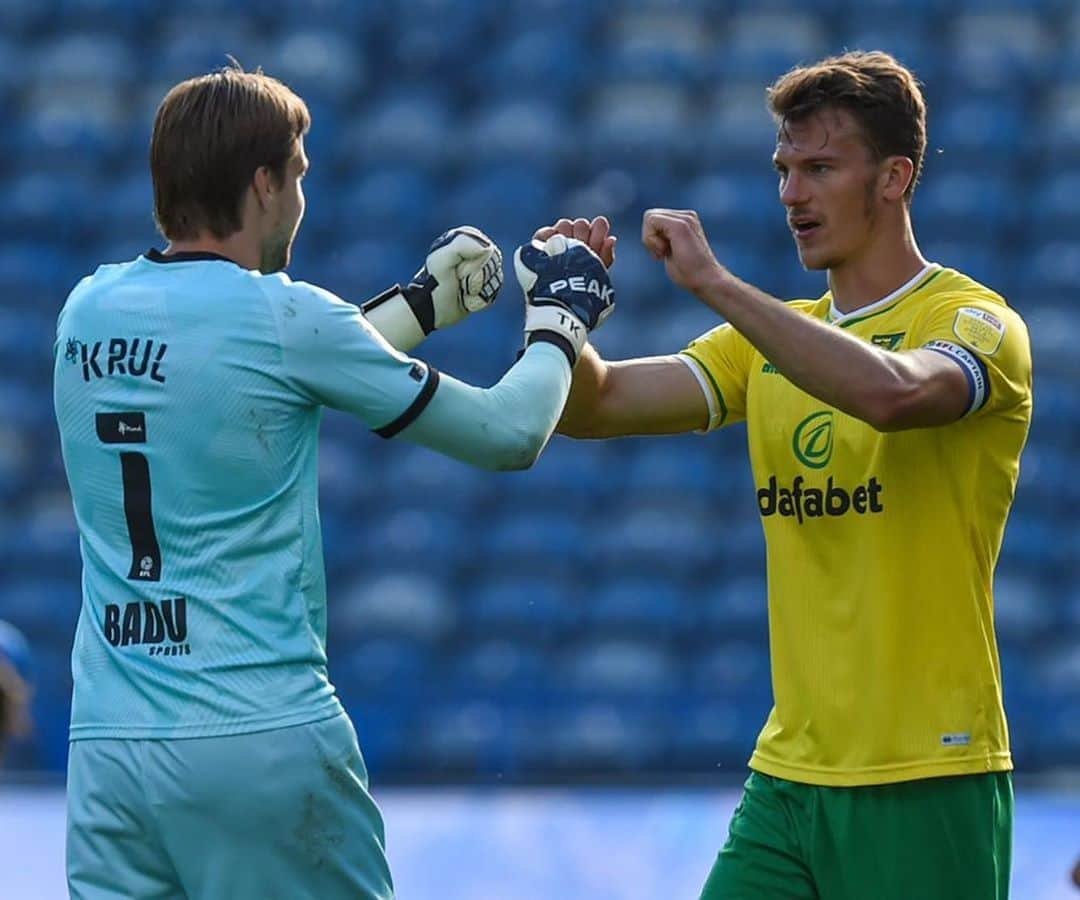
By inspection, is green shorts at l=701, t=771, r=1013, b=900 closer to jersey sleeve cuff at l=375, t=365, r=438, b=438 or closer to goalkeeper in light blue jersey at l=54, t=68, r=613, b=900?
goalkeeper in light blue jersey at l=54, t=68, r=613, b=900

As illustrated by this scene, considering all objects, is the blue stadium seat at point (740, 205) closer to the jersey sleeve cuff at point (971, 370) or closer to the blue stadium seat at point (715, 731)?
the blue stadium seat at point (715, 731)

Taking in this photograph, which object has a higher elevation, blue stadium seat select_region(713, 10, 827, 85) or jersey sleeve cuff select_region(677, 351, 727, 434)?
blue stadium seat select_region(713, 10, 827, 85)

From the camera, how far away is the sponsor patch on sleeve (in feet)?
11.6

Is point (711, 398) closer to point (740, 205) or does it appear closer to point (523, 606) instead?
point (523, 606)

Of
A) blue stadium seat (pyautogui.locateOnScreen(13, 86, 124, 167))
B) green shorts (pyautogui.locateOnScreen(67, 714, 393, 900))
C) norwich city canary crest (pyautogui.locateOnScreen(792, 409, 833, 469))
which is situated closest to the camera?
green shorts (pyautogui.locateOnScreen(67, 714, 393, 900))

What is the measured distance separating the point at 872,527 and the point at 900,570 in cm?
9

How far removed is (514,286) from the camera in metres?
9.74

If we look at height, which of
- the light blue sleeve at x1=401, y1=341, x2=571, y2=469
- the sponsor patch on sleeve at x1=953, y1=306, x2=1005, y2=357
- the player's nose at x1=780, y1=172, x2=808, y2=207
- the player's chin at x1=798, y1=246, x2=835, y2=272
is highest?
the player's nose at x1=780, y1=172, x2=808, y2=207

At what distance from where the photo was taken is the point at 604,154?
10.1 metres

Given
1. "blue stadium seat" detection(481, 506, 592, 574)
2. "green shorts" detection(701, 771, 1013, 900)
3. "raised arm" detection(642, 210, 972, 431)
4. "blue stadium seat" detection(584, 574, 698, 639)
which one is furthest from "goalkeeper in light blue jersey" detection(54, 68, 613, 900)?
"blue stadium seat" detection(481, 506, 592, 574)

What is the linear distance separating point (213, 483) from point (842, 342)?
1078 mm

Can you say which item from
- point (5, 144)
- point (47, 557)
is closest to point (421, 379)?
point (47, 557)

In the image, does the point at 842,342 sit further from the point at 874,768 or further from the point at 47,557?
the point at 47,557

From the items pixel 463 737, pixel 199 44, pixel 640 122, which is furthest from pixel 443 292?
pixel 199 44
